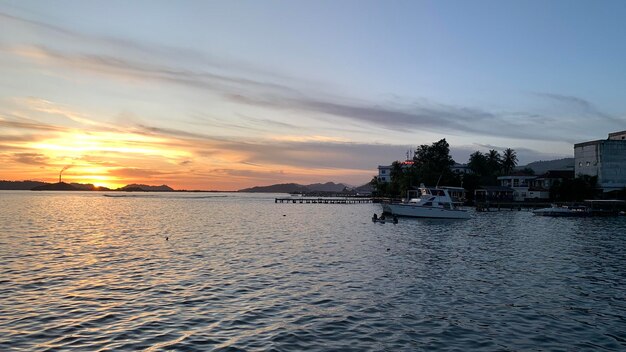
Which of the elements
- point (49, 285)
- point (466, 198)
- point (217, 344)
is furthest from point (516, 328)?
point (466, 198)

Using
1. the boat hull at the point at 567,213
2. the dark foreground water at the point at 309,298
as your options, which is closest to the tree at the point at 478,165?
the boat hull at the point at 567,213

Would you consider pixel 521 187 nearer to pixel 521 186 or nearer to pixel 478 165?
pixel 521 186

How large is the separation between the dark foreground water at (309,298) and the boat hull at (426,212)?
34.0 metres

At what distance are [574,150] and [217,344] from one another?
131 m

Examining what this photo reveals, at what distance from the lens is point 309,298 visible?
19.8m

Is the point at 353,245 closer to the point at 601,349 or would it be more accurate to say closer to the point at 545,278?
the point at 545,278

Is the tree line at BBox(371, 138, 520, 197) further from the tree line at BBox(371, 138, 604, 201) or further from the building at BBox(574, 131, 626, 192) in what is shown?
the building at BBox(574, 131, 626, 192)

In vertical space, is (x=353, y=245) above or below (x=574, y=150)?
below

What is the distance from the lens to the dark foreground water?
14.5 meters

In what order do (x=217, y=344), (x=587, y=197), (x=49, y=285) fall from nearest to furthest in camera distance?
(x=217, y=344) < (x=49, y=285) < (x=587, y=197)

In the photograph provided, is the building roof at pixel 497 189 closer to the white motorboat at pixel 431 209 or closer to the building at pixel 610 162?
the building at pixel 610 162

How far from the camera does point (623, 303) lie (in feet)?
64.6

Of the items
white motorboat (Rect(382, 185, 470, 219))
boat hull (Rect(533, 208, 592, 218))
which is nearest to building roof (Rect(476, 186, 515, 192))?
boat hull (Rect(533, 208, 592, 218))

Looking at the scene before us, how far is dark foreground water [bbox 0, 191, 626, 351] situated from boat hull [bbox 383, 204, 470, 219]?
34.0 m
